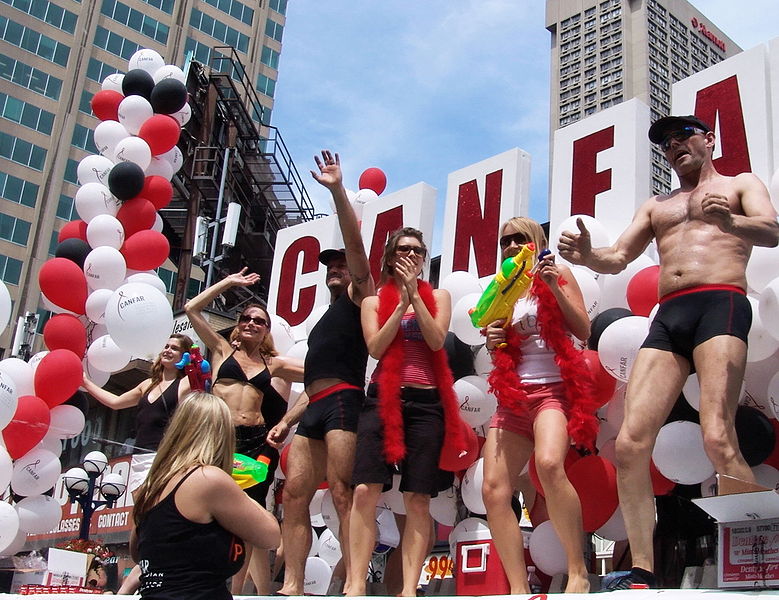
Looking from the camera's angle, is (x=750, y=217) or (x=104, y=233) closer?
(x=750, y=217)

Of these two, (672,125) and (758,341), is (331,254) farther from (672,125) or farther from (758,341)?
(758,341)

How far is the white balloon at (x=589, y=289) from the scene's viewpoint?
13.8 ft

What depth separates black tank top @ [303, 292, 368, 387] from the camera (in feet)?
13.2

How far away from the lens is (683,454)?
338cm

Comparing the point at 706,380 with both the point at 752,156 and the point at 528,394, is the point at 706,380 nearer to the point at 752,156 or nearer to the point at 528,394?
the point at 528,394

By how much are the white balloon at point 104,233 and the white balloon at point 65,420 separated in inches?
59.1

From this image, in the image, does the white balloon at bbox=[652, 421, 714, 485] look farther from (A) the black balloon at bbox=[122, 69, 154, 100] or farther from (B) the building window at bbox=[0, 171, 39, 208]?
(B) the building window at bbox=[0, 171, 39, 208]

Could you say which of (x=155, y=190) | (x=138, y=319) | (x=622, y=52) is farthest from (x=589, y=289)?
(x=622, y=52)

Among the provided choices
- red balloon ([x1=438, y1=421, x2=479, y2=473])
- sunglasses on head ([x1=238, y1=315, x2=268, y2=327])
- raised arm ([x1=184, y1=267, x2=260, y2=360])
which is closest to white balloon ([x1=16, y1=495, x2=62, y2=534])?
raised arm ([x1=184, y1=267, x2=260, y2=360])

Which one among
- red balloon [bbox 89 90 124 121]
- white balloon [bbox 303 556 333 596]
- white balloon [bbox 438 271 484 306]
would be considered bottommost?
white balloon [bbox 303 556 333 596]

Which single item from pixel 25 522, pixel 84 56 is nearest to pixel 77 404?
pixel 25 522

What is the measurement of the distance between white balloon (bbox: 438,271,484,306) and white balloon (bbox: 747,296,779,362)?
1722mm

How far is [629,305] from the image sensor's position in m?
4.16

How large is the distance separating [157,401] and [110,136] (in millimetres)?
4033
